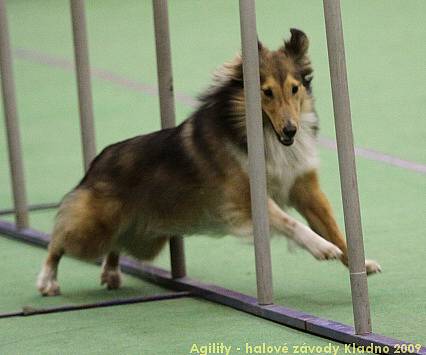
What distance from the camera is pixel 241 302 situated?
5.09m

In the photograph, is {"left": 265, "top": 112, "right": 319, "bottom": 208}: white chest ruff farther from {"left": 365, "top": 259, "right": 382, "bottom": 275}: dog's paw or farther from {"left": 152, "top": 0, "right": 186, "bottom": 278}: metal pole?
{"left": 152, "top": 0, "right": 186, "bottom": 278}: metal pole

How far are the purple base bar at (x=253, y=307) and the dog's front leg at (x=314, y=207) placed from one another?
20.8 inches

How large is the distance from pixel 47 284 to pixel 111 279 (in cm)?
35

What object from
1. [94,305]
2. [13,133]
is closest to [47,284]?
[94,305]

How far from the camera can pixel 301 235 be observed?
5.03 metres

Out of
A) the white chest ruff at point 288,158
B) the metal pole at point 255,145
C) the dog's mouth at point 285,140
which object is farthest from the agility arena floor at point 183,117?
the dog's mouth at point 285,140

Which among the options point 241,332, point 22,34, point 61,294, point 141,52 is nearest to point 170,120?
point 61,294

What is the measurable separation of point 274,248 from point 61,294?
4.24ft

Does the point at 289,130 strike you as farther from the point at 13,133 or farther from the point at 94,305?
the point at 13,133

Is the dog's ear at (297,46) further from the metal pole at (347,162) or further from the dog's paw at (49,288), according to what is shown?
the dog's paw at (49,288)

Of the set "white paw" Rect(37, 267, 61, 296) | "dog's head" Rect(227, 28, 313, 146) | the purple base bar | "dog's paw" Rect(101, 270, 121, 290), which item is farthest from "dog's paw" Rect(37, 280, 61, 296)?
"dog's head" Rect(227, 28, 313, 146)

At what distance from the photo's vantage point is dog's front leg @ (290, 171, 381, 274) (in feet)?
17.8

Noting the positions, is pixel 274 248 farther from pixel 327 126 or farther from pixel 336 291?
pixel 327 126

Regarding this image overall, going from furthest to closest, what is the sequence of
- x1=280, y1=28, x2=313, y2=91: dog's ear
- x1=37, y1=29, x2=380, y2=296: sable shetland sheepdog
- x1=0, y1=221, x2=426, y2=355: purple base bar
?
x1=280, y1=28, x2=313, y2=91: dog's ear < x1=37, y1=29, x2=380, y2=296: sable shetland sheepdog < x1=0, y1=221, x2=426, y2=355: purple base bar
